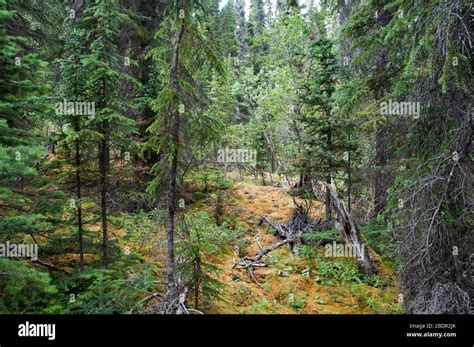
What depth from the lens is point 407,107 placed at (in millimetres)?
6293

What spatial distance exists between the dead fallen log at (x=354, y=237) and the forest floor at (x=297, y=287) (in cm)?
34

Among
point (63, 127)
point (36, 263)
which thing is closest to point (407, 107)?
point (63, 127)

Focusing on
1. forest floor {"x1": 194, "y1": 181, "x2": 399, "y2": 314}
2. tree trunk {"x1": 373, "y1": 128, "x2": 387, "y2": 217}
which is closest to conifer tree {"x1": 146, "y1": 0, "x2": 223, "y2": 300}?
forest floor {"x1": 194, "y1": 181, "x2": 399, "y2": 314}

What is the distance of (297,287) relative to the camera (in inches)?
356

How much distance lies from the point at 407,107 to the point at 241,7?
55.6 meters

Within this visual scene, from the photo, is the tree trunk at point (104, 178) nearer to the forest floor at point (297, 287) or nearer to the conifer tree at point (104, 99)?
the conifer tree at point (104, 99)

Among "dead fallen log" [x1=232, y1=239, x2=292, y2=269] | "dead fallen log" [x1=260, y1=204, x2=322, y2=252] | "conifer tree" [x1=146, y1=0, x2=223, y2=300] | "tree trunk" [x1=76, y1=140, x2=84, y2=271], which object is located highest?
"conifer tree" [x1=146, y1=0, x2=223, y2=300]

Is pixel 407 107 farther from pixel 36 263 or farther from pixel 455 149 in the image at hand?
pixel 36 263

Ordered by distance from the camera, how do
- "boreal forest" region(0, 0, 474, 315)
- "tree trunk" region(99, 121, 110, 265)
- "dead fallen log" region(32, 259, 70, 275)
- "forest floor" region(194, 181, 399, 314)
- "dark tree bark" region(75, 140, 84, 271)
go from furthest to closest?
"forest floor" region(194, 181, 399, 314)
"tree trunk" region(99, 121, 110, 265)
"dark tree bark" region(75, 140, 84, 271)
"dead fallen log" region(32, 259, 70, 275)
"boreal forest" region(0, 0, 474, 315)

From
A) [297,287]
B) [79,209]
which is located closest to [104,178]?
[79,209]

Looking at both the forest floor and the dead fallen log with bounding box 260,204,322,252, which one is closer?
the forest floor

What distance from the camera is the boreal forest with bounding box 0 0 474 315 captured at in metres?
5.30

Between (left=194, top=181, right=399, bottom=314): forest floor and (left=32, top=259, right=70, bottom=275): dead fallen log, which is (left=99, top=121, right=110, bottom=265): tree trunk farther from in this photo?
(left=194, top=181, right=399, bottom=314): forest floor

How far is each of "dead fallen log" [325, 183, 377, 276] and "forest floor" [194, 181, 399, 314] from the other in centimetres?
34
